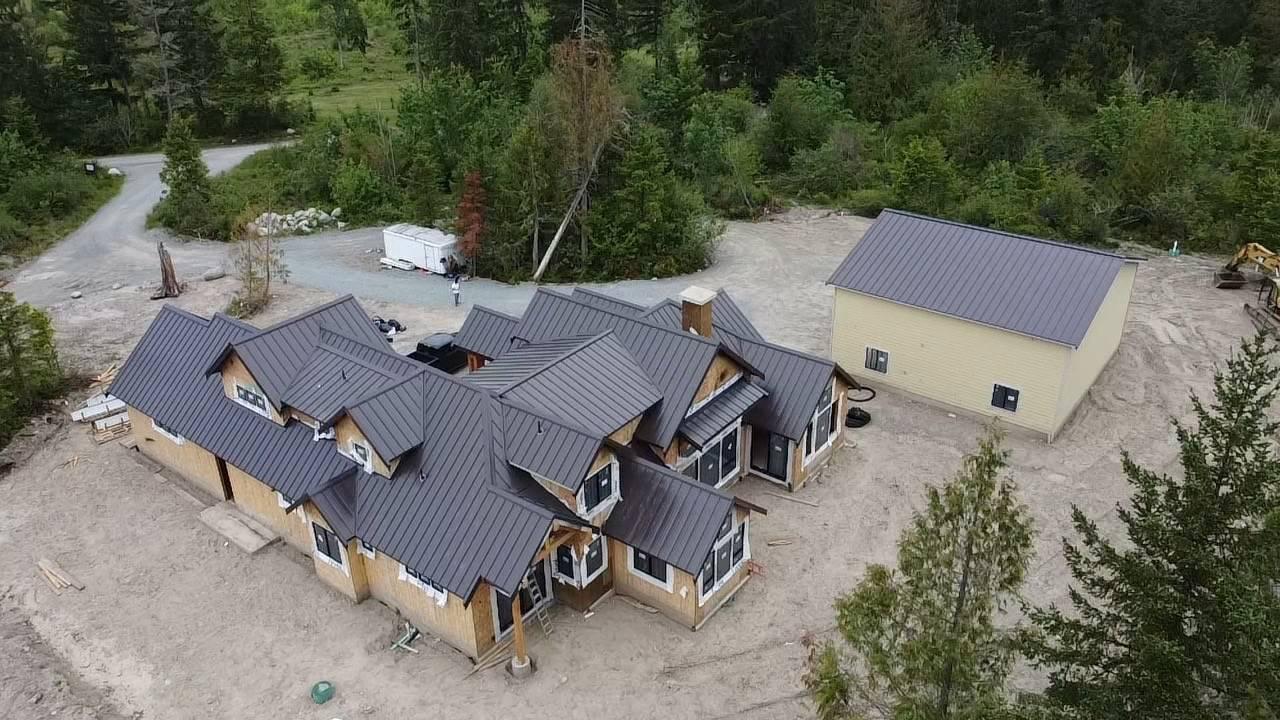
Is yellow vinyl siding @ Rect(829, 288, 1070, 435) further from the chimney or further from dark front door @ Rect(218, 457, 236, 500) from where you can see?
dark front door @ Rect(218, 457, 236, 500)

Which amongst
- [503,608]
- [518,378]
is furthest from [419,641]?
[518,378]

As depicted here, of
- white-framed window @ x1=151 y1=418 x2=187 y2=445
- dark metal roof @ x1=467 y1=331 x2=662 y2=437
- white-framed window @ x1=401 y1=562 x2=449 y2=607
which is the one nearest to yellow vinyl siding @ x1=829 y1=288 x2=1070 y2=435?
dark metal roof @ x1=467 y1=331 x2=662 y2=437

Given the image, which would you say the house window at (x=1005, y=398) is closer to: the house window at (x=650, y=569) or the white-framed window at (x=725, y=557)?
the white-framed window at (x=725, y=557)

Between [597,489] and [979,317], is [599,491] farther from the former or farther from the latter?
[979,317]

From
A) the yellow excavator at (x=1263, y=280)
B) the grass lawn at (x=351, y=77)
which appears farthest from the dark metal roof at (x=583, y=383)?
the grass lawn at (x=351, y=77)

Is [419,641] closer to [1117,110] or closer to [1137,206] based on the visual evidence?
[1137,206]

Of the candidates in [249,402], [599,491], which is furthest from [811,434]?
[249,402]

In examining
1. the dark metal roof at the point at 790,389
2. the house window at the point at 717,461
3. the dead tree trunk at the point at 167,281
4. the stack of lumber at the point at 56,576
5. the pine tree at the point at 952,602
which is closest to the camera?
the pine tree at the point at 952,602

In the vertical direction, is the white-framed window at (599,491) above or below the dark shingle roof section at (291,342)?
Answer: below
